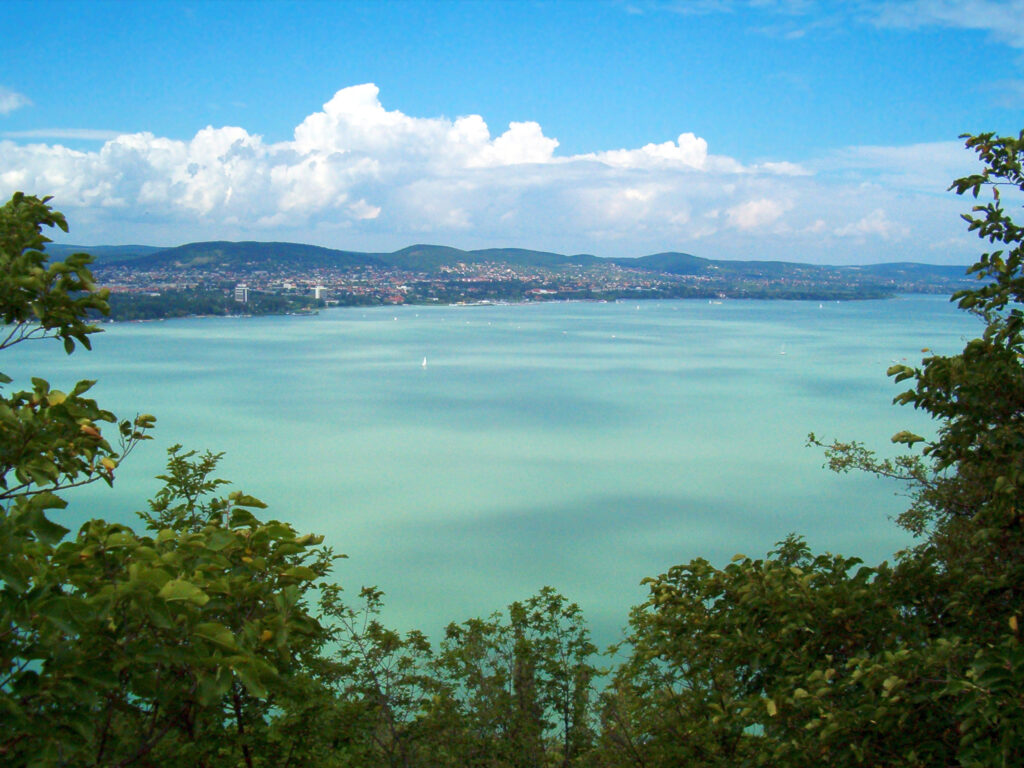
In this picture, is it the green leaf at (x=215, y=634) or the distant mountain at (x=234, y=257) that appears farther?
the distant mountain at (x=234, y=257)

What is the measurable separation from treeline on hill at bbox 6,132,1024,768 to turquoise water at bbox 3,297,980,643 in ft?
35.2

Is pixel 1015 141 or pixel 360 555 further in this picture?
pixel 360 555

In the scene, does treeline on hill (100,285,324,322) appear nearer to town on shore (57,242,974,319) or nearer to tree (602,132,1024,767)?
town on shore (57,242,974,319)

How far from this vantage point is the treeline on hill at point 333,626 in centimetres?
166

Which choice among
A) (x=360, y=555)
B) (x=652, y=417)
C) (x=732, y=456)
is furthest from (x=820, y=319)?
(x=360, y=555)

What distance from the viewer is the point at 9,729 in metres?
1.71

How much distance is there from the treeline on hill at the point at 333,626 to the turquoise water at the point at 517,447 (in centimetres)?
1073

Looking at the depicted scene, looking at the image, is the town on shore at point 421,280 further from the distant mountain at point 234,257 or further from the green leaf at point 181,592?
the green leaf at point 181,592

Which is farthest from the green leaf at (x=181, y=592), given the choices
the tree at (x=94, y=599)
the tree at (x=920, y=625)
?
the tree at (x=920, y=625)

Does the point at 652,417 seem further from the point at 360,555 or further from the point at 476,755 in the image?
the point at 476,755

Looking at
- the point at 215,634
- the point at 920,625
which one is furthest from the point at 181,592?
the point at 920,625

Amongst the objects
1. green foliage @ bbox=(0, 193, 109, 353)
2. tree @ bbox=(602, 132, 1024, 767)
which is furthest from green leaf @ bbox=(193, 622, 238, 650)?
tree @ bbox=(602, 132, 1024, 767)

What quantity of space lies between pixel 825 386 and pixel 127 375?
129 ft

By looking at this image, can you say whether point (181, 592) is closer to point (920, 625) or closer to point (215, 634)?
point (215, 634)
